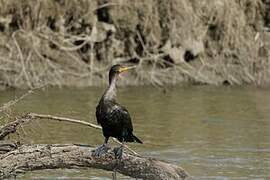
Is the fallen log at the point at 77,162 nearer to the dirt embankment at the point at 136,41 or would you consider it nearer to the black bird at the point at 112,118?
the black bird at the point at 112,118

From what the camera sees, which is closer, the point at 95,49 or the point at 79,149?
the point at 79,149

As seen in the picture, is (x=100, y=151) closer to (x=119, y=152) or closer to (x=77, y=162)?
(x=119, y=152)

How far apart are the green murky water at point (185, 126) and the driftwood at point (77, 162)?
46.2 inches

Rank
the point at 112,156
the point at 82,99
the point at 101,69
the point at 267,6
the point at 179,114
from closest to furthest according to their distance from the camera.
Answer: the point at 112,156
the point at 179,114
the point at 82,99
the point at 101,69
the point at 267,6

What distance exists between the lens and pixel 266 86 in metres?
23.0

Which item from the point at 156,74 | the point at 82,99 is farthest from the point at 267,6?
the point at 82,99

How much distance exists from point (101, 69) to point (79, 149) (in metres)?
12.4

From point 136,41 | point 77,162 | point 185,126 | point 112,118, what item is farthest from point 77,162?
point 136,41

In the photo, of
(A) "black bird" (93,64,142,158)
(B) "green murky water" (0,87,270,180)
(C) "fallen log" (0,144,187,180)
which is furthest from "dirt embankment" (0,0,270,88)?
(A) "black bird" (93,64,142,158)

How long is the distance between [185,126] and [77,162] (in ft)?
22.7

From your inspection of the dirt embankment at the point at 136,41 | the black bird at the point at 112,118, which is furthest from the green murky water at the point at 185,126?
the black bird at the point at 112,118

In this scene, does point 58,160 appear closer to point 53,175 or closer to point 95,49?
point 53,175

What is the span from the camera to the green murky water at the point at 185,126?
12617mm

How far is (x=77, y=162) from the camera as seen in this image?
9742mm
